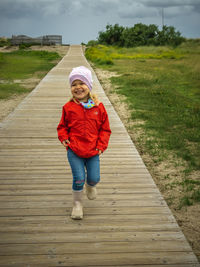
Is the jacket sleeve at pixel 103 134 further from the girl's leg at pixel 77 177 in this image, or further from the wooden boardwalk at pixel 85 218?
the wooden boardwalk at pixel 85 218

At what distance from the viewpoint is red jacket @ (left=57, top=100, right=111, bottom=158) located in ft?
10.4

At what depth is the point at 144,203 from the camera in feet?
12.0

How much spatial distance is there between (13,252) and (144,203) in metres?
1.61

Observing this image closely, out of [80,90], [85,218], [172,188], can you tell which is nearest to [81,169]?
[85,218]

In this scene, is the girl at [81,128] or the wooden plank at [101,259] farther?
the girl at [81,128]

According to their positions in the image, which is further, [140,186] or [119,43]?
[119,43]

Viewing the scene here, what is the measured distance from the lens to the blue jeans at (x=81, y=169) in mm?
3203

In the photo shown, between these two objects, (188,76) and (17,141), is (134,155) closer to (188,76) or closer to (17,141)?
(17,141)

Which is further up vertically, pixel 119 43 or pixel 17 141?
pixel 119 43

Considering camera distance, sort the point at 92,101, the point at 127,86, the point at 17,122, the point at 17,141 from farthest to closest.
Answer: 1. the point at 127,86
2. the point at 17,122
3. the point at 17,141
4. the point at 92,101

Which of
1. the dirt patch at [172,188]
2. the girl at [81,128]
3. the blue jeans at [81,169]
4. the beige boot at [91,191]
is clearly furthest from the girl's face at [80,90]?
the dirt patch at [172,188]

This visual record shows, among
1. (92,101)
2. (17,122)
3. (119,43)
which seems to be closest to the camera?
(92,101)

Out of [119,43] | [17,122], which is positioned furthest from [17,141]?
[119,43]

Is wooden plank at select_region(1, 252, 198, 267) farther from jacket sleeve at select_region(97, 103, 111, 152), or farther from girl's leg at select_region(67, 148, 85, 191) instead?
jacket sleeve at select_region(97, 103, 111, 152)
